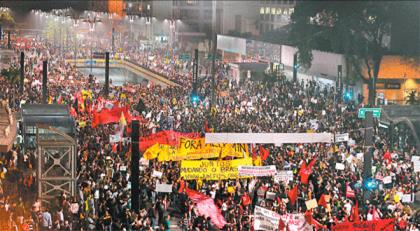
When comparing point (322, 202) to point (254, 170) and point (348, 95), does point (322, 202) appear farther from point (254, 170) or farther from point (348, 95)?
point (348, 95)

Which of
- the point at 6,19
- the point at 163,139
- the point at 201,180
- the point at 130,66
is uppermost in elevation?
the point at 6,19

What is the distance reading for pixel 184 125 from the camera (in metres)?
37.8

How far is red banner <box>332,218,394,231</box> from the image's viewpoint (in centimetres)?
2044

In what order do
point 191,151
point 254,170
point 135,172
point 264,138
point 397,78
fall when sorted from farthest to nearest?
point 397,78 → point 264,138 → point 191,151 → point 254,170 → point 135,172

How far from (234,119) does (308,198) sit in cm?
1543

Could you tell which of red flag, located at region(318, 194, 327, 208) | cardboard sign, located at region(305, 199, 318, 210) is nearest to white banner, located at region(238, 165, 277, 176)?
red flag, located at region(318, 194, 327, 208)

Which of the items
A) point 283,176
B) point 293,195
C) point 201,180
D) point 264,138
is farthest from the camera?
point 264,138

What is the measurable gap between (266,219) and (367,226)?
209 centimetres

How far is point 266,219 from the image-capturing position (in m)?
21.3

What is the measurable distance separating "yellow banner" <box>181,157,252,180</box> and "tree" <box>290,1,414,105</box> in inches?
1151

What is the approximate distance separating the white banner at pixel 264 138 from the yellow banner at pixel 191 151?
1.21 feet

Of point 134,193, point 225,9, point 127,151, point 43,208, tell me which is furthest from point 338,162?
point 225,9

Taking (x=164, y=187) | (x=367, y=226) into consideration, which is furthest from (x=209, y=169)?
(x=367, y=226)

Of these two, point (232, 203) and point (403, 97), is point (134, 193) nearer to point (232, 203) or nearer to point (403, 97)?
point (232, 203)
